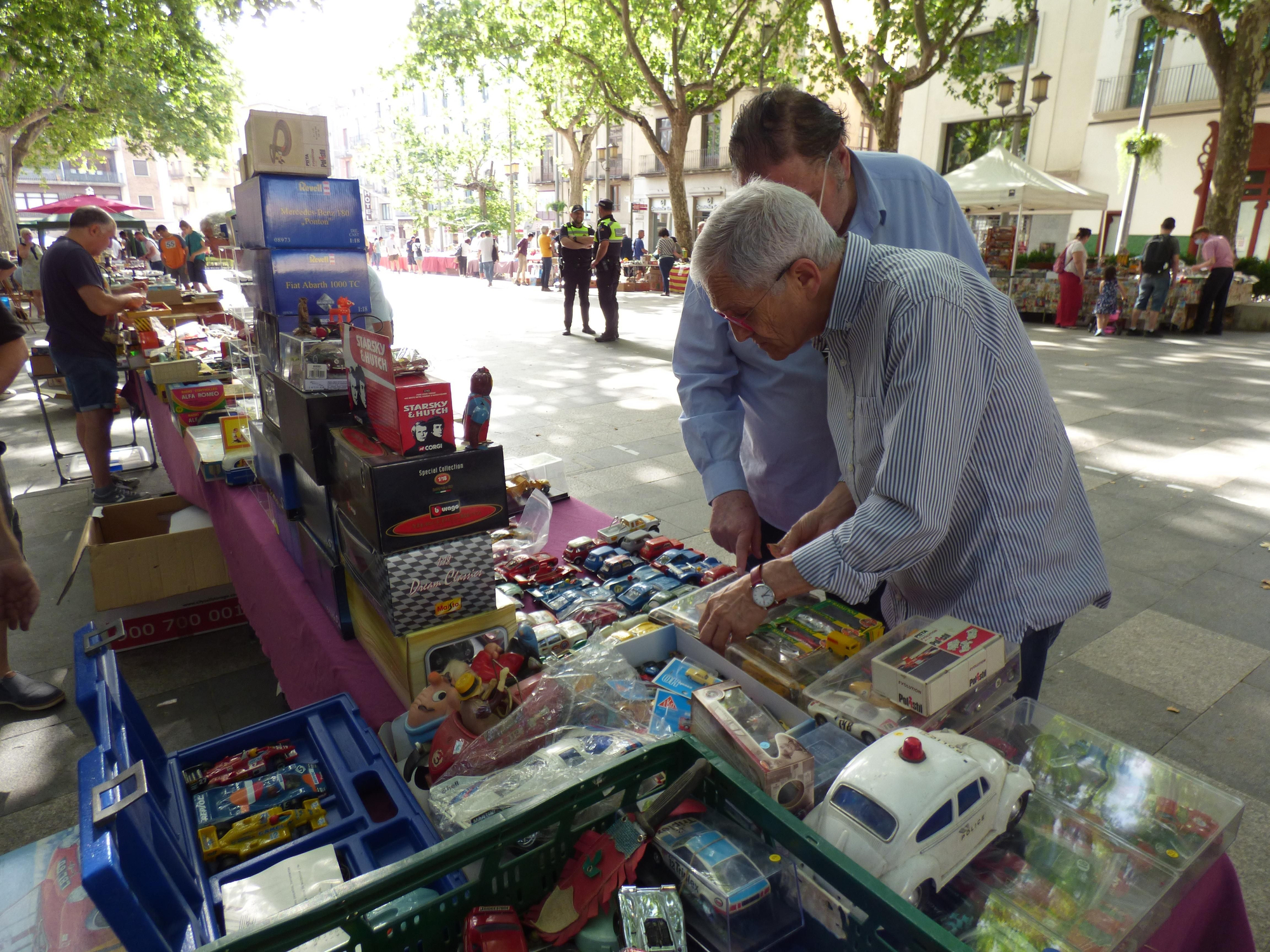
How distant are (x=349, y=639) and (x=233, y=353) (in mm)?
2677

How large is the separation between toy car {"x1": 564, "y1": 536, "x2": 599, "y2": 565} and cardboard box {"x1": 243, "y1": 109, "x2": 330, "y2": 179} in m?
1.76

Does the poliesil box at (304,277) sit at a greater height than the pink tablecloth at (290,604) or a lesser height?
greater

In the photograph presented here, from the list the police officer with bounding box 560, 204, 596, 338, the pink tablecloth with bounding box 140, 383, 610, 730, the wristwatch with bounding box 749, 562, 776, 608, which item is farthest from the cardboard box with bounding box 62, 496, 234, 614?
the police officer with bounding box 560, 204, 596, 338

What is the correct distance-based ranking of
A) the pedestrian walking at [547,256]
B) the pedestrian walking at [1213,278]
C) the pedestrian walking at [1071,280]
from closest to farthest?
the pedestrian walking at [1213,278]
the pedestrian walking at [1071,280]
the pedestrian walking at [547,256]

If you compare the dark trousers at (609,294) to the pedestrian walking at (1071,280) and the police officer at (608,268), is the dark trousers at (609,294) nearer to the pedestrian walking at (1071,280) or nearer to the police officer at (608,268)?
the police officer at (608,268)

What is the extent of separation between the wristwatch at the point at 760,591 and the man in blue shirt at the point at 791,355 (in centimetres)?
48

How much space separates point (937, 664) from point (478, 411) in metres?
1.02

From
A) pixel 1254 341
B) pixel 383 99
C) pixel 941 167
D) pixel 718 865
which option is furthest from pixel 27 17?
pixel 383 99

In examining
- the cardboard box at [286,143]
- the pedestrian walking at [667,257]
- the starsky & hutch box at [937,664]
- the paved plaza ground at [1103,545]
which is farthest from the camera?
the pedestrian walking at [667,257]

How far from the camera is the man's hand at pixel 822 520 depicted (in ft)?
5.50

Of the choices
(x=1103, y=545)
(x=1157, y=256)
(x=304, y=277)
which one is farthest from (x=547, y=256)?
(x=304, y=277)

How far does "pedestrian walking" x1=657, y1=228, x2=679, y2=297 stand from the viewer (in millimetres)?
18219

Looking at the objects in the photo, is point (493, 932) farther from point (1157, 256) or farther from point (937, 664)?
point (1157, 256)

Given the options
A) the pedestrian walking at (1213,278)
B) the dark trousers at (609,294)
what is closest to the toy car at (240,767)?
the dark trousers at (609,294)
